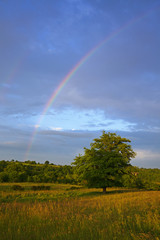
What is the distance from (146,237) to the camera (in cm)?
501

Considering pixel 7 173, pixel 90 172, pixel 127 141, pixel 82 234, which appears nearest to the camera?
pixel 82 234

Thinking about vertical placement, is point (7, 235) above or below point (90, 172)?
below

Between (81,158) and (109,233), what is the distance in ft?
79.5

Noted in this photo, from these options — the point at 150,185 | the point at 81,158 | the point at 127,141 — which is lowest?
the point at 150,185

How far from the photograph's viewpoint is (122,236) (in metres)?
5.20

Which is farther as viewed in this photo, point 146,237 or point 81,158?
point 81,158

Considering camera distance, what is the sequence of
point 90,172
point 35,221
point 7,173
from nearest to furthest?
point 35,221
point 90,172
point 7,173

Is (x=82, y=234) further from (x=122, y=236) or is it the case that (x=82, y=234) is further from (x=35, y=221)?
(x=35, y=221)

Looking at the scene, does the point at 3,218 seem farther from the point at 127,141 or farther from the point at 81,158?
the point at 127,141

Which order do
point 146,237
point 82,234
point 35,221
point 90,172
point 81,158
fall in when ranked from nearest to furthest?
1. point 146,237
2. point 82,234
3. point 35,221
4. point 90,172
5. point 81,158

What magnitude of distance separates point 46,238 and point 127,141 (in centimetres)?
4339

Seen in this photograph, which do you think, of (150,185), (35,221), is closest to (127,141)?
(150,185)

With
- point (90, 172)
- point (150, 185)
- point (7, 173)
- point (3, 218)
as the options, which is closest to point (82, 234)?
point (3, 218)

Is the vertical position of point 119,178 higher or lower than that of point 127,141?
lower
